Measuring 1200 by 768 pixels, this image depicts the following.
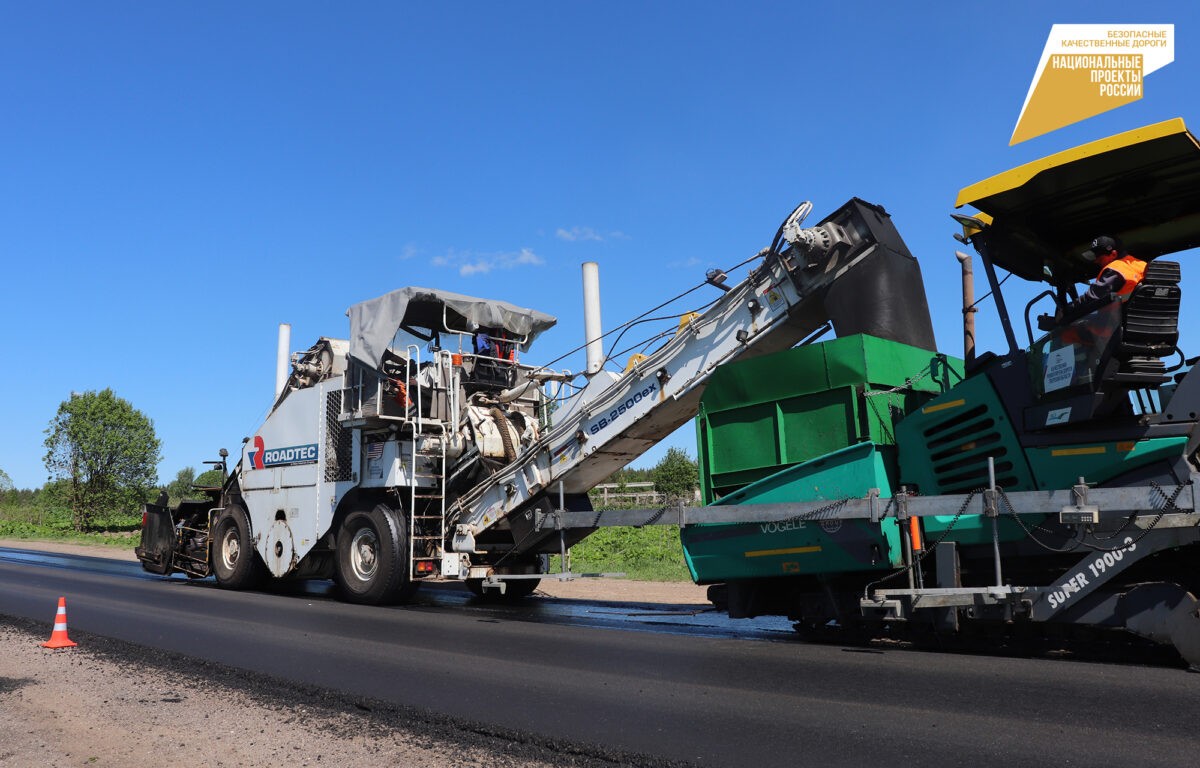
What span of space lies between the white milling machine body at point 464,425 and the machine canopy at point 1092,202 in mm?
1308

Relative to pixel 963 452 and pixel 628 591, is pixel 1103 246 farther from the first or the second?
pixel 628 591

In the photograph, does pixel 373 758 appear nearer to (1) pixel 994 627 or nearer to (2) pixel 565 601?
(1) pixel 994 627

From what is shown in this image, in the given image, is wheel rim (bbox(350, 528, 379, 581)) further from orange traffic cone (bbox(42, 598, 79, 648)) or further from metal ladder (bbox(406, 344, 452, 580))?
orange traffic cone (bbox(42, 598, 79, 648))

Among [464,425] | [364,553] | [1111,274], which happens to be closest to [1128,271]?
[1111,274]

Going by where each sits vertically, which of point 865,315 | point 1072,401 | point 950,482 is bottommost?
point 950,482

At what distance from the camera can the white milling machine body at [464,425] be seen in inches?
343

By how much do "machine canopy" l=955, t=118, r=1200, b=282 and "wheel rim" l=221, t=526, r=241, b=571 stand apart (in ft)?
40.0

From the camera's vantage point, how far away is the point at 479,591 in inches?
501

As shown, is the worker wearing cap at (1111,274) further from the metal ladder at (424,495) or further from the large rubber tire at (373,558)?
the large rubber tire at (373,558)

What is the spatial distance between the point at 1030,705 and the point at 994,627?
2067mm

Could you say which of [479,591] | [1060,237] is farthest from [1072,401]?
[479,591]

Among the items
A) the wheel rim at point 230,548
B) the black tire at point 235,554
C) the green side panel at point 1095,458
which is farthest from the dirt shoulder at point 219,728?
the wheel rim at point 230,548

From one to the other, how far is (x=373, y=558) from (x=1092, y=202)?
9.20 meters

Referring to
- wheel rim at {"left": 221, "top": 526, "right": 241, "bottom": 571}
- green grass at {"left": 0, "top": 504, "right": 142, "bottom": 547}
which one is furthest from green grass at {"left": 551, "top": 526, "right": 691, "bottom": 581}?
green grass at {"left": 0, "top": 504, "right": 142, "bottom": 547}
